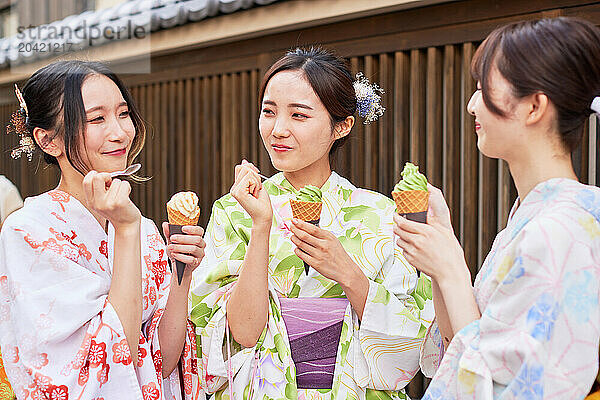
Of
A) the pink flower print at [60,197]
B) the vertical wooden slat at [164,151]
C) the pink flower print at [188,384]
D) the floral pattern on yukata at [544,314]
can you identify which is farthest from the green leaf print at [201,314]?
the vertical wooden slat at [164,151]

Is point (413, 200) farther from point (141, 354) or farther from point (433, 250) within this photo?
point (141, 354)

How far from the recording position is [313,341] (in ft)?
8.92

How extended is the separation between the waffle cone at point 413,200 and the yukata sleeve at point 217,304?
2.87ft

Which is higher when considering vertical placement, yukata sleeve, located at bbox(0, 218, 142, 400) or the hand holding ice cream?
the hand holding ice cream

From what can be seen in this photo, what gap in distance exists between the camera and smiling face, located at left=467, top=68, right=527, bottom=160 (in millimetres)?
1892

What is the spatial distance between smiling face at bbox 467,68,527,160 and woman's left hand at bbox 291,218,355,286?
729 millimetres

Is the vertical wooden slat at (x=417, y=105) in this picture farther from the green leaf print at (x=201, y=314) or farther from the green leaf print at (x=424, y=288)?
the green leaf print at (x=201, y=314)

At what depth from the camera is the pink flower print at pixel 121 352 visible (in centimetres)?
227

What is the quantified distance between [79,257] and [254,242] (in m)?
0.60

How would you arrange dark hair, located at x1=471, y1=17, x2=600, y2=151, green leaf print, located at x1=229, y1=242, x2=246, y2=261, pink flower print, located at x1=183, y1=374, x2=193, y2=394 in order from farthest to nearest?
green leaf print, located at x1=229, y1=242, x2=246, y2=261
pink flower print, located at x1=183, y1=374, x2=193, y2=394
dark hair, located at x1=471, y1=17, x2=600, y2=151

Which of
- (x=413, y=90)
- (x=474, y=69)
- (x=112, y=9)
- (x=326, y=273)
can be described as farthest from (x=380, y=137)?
(x=112, y=9)

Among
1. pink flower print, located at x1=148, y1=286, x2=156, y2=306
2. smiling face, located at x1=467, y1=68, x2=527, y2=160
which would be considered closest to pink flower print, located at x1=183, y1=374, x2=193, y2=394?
pink flower print, located at x1=148, y1=286, x2=156, y2=306

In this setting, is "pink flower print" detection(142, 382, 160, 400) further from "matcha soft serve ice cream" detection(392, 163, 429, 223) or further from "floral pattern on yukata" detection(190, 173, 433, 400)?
"matcha soft serve ice cream" detection(392, 163, 429, 223)

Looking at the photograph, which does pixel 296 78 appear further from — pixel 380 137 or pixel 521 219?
pixel 380 137
